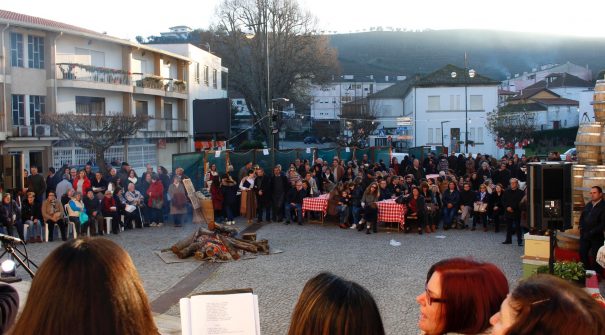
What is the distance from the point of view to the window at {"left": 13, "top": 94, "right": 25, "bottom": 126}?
104ft

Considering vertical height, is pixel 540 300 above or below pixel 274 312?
above

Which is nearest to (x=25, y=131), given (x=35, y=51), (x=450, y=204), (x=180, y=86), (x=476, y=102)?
(x=35, y=51)

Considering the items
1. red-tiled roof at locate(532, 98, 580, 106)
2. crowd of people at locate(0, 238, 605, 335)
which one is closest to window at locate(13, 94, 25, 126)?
crowd of people at locate(0, 238, 605, 335)

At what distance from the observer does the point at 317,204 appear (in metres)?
19.9

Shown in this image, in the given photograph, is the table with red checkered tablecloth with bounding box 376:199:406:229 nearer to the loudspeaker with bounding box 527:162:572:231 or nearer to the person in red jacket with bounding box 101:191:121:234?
the person in red jacket with bounding box 101:191:121:234

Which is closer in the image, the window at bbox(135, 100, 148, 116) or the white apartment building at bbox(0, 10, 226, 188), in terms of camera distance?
the white apartment building at bbox(0, 10, 226, 188)

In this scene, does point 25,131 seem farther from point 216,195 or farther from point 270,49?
point 270,49

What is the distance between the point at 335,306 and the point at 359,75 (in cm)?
10624

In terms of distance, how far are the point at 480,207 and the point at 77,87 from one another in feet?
79.8

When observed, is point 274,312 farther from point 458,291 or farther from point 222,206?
point 222,206

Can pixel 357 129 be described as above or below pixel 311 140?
above

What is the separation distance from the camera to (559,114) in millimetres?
71375

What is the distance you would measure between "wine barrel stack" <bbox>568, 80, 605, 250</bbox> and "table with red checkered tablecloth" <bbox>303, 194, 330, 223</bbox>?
27.0ft

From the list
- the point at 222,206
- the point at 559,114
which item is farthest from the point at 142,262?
the point at 559,114
